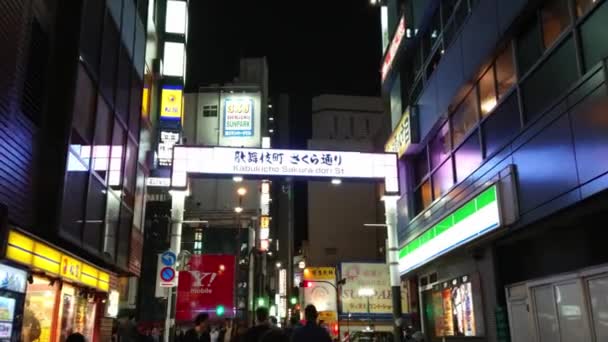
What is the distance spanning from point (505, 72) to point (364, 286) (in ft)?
79.5

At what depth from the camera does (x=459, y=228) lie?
50.5ft

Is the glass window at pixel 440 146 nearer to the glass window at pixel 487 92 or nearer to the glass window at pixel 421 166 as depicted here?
the glass window at pixel 421 166

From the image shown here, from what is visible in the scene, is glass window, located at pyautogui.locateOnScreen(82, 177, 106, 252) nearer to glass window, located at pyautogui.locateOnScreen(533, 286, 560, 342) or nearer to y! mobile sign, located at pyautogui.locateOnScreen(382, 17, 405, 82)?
glass window, located at pyautogui.locateOnScreen(533, 286, 560, 342)

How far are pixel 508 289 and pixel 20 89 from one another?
39.3ft

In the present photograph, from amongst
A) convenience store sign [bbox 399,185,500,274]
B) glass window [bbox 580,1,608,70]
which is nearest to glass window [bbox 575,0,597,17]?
glass window [bbox 580,1,608,70]

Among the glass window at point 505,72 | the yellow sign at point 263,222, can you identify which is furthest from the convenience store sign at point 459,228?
the yellow sign at point 263,222

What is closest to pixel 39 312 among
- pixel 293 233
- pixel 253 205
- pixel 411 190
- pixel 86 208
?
pixel 86 208

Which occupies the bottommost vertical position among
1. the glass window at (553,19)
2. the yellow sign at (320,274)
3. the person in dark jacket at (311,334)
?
the person in dark jacket at (311,334)

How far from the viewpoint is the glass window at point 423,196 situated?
2071cm

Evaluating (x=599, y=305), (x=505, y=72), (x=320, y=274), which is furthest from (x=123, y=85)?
(x=320, y=274)

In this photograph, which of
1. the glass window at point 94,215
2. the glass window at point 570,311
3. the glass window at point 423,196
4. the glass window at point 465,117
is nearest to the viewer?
the glass window at point 570,311

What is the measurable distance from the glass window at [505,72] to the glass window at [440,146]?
13.5ft

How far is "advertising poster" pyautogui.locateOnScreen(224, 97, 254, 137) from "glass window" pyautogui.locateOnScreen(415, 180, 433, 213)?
36.7 m

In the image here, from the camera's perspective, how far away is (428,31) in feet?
69.4
